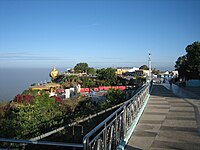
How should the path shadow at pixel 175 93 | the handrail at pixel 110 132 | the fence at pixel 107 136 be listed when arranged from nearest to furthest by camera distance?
the fence at pixel 107 136
the handrail at pixel 110 132
the path shadow at pixel 175 93

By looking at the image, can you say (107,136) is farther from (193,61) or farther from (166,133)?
(193,61)

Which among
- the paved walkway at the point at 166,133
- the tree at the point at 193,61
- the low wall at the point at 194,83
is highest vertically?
the tree at the point at 193,61

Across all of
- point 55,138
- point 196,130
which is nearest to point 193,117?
point 196,130

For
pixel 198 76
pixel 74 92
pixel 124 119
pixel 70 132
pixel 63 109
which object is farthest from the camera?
pixel 198 76

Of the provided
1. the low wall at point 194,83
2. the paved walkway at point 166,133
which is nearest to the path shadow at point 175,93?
the paved walkway at point 166,133

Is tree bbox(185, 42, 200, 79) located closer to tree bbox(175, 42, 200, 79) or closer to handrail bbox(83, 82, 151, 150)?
tree bbox(175, 42, 200, 79)

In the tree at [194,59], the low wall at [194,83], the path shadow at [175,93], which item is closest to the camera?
the path shadow at [175,93]

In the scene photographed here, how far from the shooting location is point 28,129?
1105cm

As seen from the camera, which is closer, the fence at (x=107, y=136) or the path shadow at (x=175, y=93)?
the fence at (x=107, y=136)

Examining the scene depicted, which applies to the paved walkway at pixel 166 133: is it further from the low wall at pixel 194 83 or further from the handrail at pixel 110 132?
the low wall at pixel 194 83

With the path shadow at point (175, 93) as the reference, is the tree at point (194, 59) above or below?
above

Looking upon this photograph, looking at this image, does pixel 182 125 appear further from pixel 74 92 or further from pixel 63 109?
pixel 74 92

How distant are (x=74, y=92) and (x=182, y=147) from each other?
24760mm

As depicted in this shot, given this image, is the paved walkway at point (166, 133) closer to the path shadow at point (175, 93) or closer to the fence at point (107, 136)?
the fence at point (107, 136)
